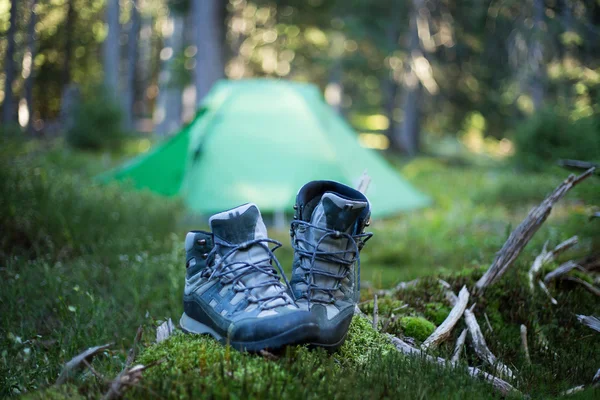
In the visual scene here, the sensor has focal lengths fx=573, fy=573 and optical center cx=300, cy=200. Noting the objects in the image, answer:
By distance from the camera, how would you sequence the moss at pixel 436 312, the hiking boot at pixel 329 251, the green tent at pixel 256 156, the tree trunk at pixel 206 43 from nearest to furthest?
the hiking boot at pixel 329 251 < the moss at pixel 436 312 < the green tent at pixel 256 156 < the tree trunk at pixel 206 43

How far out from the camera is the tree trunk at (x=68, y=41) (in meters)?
8.02

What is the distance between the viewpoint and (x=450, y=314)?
8.21ft

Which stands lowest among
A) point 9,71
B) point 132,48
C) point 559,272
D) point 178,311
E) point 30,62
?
point 178,311

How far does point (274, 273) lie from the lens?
2.03m

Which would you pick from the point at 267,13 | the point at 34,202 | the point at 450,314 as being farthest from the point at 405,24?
the point at 450,314

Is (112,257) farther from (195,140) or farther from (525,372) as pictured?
(195,140)

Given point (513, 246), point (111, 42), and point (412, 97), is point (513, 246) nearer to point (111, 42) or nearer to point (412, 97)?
point (412, 97)

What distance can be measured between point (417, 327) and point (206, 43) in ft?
40.1

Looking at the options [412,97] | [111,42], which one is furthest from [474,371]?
[111,42]

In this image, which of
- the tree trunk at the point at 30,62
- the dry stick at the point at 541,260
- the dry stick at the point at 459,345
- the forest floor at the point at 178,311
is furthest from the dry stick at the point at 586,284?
the tree trunk at the point at 30,62

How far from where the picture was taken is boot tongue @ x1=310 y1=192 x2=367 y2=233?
6.57 feet

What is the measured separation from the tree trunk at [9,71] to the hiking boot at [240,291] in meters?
5.20

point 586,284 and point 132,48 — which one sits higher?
point 132,48

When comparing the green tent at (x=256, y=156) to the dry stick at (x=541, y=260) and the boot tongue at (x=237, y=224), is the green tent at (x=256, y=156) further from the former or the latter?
the boot tongue at (x=237, y=224)
